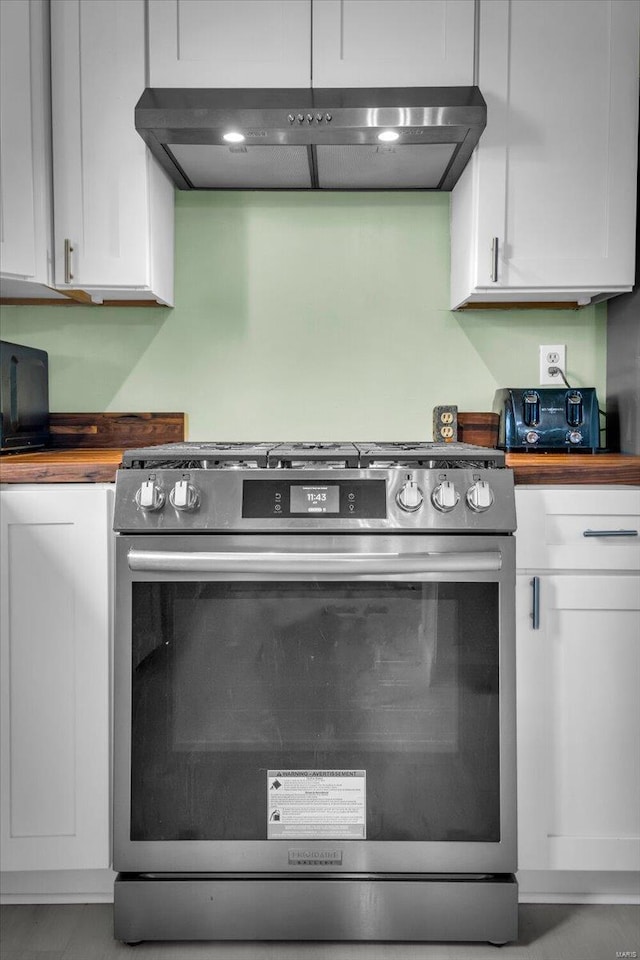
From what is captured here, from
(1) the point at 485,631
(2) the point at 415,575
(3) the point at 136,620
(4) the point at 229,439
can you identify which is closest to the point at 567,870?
(1) the point at 485,631

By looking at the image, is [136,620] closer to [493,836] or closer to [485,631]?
[485,631]

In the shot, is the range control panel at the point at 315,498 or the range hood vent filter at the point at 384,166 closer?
the range control panel at the point at 315,498

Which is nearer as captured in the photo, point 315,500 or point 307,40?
point 315,500

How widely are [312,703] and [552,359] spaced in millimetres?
1287

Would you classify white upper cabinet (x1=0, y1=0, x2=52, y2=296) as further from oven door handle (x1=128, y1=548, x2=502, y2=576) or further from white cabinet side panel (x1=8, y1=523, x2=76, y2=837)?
oven door handle (x1=128, y1=548, x2=502, y2=576)

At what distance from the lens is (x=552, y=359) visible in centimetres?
224

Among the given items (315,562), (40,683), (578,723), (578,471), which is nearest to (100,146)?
(315,562)

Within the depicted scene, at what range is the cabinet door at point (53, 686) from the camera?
1612mm

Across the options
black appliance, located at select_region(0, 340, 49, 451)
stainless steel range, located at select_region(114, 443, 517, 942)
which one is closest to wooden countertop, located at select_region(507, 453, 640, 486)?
stainless steel range, located at select_region(114, 443, 517, 942)

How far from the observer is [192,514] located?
152 centimetres

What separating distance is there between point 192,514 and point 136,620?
25 cm

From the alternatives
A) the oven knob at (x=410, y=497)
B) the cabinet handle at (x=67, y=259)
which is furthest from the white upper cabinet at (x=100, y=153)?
the oven knob at (x=410, y=497)

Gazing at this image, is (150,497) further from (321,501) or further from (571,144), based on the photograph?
(571,144)

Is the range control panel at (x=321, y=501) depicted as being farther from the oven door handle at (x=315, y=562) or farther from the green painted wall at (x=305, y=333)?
the green painted wall at (x=305, y=333)
